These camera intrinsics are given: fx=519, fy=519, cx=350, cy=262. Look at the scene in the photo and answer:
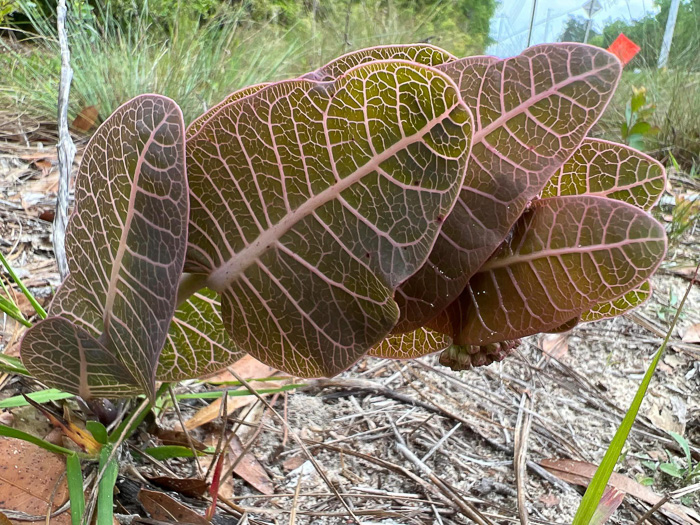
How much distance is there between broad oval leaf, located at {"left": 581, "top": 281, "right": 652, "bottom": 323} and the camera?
0.36 metres

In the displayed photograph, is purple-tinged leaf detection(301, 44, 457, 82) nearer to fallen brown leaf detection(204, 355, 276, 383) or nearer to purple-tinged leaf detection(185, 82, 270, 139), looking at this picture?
purple-tinged leaf detection(185, 82, 270, 139)

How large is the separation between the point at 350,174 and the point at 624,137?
6.69 feet

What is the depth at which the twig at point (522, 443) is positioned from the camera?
697mm

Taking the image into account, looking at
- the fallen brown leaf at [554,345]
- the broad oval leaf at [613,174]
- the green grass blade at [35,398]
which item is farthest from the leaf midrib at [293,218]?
the fallen brown leaf at [554,345]

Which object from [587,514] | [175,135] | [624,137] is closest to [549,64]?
[175,135]

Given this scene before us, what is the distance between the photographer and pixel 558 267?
0.31 meters

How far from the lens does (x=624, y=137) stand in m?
1.97

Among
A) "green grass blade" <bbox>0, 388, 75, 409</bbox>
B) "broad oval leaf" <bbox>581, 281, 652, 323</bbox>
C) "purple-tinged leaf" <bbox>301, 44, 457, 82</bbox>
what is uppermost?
"purple-tinged leaf" <bbox>301, 44, 457, 82</bbox>

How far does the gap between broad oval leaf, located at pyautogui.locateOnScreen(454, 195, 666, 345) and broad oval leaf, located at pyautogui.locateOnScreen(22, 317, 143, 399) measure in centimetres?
24

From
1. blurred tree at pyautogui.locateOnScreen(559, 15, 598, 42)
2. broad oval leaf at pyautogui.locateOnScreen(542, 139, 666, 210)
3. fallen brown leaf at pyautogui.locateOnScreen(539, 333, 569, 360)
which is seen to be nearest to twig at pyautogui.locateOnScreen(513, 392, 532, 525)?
fallen brown leaf at pyautogui.locateOnScreen(539, 333, 569, 360)

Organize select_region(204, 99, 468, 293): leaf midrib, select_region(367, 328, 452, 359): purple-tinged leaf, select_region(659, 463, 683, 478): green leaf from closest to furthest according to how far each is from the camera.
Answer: select_region(204, 99, 468, 293): leaf midrib, select_region(367, 328, 452, 359): purple-tinged leaf, select_region(659, 463, 683, 478): green leaf

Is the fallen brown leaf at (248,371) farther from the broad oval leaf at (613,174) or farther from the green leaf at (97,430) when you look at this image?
the broad oval leaf at (613,174)

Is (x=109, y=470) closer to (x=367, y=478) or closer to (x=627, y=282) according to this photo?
(x=367, y=478)

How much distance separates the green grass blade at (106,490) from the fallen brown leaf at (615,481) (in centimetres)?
62
